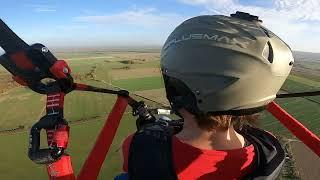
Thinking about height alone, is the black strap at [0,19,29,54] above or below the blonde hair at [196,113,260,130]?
above

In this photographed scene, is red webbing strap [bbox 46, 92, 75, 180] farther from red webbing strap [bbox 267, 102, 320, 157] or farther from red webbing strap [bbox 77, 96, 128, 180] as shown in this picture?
red webbing strap [bbox 267, 102, 320, 157]

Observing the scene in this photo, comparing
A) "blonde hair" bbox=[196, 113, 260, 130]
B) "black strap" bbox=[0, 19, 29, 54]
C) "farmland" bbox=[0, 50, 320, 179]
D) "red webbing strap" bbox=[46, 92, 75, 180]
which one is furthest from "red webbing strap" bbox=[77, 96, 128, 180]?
"farmland" bbox=[0, 50, 320, 179]

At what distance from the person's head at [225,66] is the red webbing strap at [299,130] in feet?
1.56

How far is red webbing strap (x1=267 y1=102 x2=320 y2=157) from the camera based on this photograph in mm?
2553

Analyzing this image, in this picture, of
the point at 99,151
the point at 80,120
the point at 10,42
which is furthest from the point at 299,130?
the point at 80,120

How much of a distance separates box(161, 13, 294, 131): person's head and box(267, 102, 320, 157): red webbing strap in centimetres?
48

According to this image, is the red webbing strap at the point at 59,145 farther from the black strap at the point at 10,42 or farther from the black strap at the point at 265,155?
the black strap at the point at 265,155

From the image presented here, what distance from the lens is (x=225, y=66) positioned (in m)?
2.14

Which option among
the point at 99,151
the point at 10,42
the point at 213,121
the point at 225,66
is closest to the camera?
the point at 225,66

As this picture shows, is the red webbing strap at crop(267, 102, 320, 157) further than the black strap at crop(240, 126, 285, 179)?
Yes

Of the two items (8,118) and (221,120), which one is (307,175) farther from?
(8,118)

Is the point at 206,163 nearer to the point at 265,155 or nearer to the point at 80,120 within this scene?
the point at 265,155

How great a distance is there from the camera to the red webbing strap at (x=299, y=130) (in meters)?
2.55

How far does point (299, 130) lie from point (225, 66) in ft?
2.87
